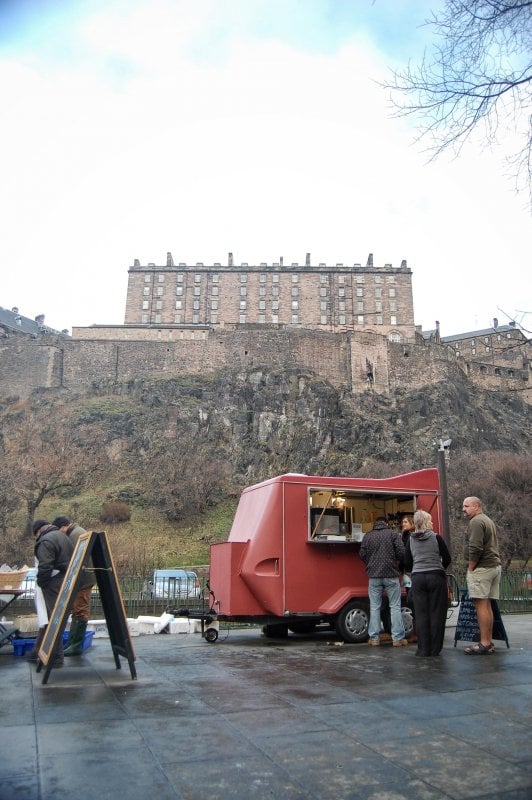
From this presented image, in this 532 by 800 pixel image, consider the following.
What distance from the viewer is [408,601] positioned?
905 cm

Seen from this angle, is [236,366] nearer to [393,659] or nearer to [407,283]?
[407,283]

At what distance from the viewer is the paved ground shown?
2.96 meters

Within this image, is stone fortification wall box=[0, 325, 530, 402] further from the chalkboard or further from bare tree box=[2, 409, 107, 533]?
the chalkboard

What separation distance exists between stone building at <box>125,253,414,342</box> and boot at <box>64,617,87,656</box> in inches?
3029

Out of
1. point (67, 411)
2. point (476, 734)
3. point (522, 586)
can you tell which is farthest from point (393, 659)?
point (67, 411)

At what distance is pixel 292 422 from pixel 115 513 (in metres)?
19.4

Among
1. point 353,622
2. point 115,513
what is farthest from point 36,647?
point 115,513

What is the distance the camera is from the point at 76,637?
7.57 m

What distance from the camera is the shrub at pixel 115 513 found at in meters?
40.3

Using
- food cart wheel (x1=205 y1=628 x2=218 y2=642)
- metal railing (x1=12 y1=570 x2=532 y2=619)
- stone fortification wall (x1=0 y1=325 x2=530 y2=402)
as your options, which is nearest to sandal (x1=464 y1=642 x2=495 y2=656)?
food cart wheel (x1=205 y1=628 x2=218 y2=642)

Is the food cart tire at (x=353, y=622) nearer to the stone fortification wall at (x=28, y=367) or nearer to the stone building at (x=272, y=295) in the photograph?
the stone fortification wall at (x=28, y=367)

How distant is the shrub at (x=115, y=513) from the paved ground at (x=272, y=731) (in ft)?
115

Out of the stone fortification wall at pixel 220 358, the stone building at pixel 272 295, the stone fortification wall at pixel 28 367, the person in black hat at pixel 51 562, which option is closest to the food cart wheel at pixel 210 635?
the person in black hat at pixel 51 562

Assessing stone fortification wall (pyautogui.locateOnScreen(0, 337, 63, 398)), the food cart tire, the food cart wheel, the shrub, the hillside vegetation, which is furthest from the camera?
stone fortification wall (pyautogui.locateOnScreen(0, 337, 63, 398))
